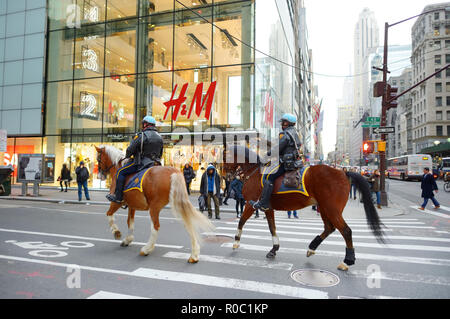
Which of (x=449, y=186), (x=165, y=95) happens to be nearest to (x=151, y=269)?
(x=165, y=95)

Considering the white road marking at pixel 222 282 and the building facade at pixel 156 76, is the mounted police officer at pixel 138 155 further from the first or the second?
the building facade at pixel 156 76

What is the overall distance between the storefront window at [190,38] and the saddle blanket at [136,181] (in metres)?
17.4

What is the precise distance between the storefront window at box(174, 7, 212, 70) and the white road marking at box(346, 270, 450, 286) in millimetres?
19889

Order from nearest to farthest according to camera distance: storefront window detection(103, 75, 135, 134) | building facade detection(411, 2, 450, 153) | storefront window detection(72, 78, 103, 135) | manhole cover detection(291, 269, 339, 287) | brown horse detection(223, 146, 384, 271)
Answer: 1. manhole cover detection(291, 269, 339, 287)
2. brown horse detection(223, 146, 384, 271)
3. storefront window detection(103, 75, 135, 134)
4. storefront window detection(72, 78, 103, 135)
5. building facade detection(411, 2, 450, 153)

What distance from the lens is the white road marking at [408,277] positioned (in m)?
4.26

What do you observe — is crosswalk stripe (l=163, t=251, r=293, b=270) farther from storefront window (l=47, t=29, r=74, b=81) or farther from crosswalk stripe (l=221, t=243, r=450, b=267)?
Answer: storefront window (l=47, t=29, r=74, b=81)

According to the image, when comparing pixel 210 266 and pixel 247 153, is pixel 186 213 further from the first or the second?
pixel 247 153

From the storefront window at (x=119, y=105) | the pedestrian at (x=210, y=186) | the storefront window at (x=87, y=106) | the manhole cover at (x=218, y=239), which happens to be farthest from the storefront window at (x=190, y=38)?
the manhole cover at (x=218, y=239)

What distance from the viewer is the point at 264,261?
17.3 feet

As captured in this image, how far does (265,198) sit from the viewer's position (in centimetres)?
548

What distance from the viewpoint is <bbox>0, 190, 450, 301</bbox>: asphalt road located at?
385cm

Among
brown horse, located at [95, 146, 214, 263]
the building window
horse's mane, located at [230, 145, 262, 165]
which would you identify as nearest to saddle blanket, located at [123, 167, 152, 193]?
brown horse, located at [95, 146, 214, 263]

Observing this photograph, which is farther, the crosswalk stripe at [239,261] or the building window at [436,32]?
the building window at [436,32]

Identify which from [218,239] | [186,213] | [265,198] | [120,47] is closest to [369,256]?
[265,198]
